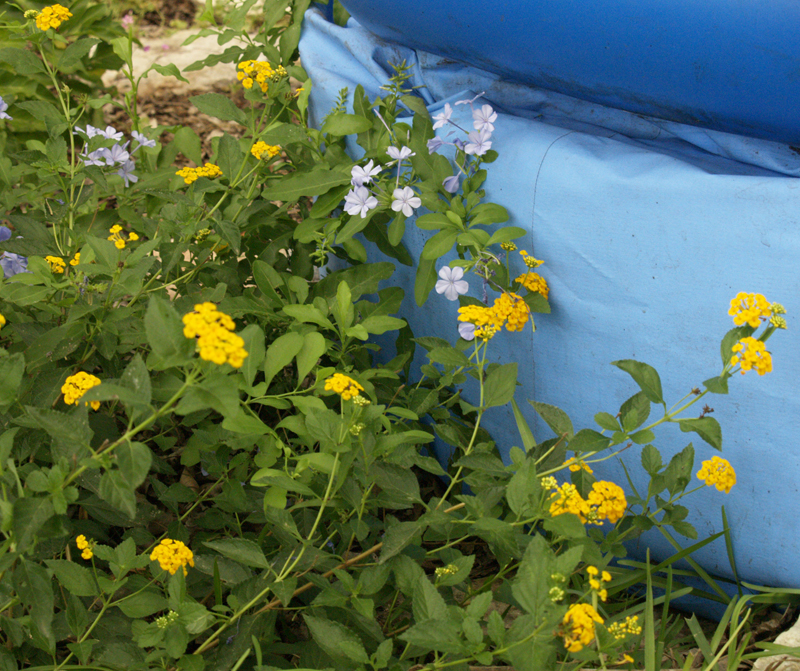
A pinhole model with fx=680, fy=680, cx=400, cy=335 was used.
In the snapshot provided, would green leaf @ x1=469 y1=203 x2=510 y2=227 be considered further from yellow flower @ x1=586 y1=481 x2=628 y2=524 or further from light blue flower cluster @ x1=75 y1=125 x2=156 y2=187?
light blue flower cluster @ x1=75 y1=125 x2=156 y2=187

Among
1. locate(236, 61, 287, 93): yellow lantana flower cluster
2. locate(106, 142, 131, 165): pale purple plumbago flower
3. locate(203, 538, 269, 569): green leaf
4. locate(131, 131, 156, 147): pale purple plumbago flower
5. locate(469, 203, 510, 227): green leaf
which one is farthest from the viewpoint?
locate(131, 131, 156, 147): pale purple plumbago flower

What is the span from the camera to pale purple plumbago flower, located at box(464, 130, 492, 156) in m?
1.22

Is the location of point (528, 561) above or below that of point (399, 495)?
above

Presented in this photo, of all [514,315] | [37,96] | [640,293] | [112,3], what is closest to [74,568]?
[514,315]

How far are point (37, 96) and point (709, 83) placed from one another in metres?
2.09

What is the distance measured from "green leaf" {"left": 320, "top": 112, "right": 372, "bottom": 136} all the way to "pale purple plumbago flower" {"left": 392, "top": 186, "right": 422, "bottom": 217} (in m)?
0.21

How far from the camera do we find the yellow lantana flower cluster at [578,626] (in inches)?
28.9

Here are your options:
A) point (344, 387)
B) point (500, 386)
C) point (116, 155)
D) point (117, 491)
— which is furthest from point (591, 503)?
point (116, 155)

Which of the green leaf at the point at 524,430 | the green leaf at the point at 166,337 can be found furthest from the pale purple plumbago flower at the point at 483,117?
the green leaf at the point at 166,337

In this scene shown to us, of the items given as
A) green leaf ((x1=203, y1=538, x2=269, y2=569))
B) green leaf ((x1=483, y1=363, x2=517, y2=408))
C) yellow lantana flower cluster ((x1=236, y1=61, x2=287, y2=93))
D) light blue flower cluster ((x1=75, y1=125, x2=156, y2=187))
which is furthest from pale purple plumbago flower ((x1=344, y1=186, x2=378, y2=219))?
green leaf ((x1=203, y1=538, x2=269, y2=569))

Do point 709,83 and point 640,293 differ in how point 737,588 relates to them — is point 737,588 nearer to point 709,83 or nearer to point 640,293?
point 640,293

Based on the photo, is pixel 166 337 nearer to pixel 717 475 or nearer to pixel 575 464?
pixel 575 464

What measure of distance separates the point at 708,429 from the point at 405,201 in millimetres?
651

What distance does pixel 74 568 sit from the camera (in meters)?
0.97
